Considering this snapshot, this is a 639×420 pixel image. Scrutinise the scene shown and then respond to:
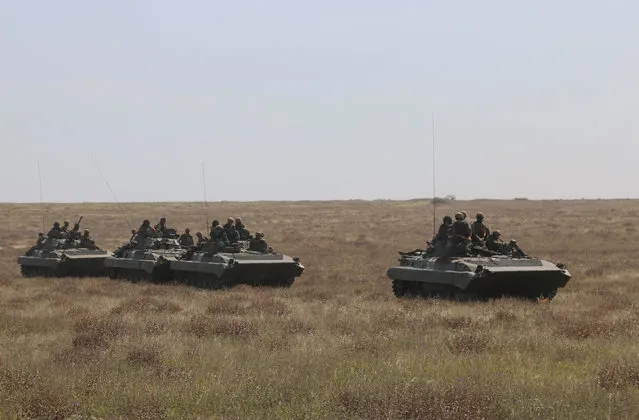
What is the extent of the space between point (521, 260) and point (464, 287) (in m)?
1.79

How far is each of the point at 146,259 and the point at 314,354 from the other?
1669cm

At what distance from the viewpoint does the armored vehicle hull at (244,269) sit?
2394 cm

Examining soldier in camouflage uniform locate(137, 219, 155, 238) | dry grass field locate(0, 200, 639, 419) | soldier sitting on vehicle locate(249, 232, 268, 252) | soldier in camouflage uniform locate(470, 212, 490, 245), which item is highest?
soldier in camouflage uniform locate(470, 212, 490, 245)

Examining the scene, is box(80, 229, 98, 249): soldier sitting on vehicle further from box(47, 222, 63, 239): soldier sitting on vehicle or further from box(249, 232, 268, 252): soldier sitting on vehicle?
box(249, 232, 268, 252): soldier sitting on vehicle

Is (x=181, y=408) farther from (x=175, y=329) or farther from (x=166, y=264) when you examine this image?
(x=166, y=264)

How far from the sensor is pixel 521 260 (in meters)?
20.1

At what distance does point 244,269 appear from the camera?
24047mm

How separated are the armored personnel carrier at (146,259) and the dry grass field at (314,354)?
2.54 m

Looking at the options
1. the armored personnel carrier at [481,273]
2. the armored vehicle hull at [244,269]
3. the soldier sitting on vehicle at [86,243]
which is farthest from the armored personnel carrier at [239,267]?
the soldier sitting on vehicle at [86,243]

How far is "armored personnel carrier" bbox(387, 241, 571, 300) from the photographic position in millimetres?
19281

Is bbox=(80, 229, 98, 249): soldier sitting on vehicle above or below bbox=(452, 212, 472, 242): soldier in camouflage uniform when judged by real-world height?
below

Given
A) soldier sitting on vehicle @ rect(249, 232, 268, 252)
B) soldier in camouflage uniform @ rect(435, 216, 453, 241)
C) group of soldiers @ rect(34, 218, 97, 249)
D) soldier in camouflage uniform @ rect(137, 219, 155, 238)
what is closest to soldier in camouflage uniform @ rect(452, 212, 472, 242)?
soldier in camouflage uniform @ rect(435, 216, 453, 241)

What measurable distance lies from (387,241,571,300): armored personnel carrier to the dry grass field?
1.87 feet

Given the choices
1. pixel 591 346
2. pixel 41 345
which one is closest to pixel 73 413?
pixel 41 345
